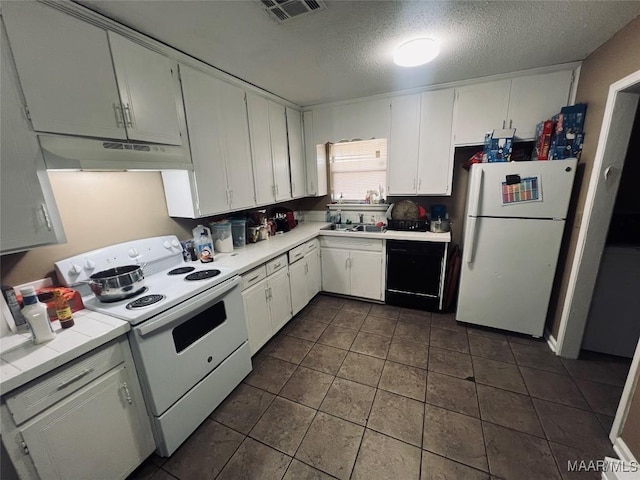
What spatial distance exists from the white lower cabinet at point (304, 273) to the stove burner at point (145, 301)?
1326 millimetres

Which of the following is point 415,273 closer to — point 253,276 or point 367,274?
point 367,274

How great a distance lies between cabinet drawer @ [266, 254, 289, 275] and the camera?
2344 millimetres

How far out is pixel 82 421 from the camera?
→ 1.16 meters

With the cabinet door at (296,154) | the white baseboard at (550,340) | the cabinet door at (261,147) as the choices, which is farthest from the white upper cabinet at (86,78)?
the white baseboard at (550,340)

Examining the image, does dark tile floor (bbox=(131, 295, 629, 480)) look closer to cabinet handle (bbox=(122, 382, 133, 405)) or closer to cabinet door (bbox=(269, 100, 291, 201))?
cabinet handle (bbox=(122, 382, 133, 405))

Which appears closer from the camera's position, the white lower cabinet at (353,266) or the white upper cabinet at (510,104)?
the white upper cabinet at (510,104)

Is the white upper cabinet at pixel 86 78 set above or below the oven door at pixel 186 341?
above

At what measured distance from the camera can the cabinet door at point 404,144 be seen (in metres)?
2.78

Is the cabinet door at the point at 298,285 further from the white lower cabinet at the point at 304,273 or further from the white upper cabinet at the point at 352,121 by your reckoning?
the white upper cabinet at the point at 352,121

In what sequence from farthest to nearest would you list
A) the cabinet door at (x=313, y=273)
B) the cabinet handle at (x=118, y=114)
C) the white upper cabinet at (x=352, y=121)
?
the cabinet door at (x=313, y=273), the white upper cabinet at (x=352, y=121), the cabinet handle at (x=118, y=114)

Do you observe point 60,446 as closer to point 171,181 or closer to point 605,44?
point 171,181

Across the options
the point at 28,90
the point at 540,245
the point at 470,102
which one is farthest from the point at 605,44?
the point at 28,90

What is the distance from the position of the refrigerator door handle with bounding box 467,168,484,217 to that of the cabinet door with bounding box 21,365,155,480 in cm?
274

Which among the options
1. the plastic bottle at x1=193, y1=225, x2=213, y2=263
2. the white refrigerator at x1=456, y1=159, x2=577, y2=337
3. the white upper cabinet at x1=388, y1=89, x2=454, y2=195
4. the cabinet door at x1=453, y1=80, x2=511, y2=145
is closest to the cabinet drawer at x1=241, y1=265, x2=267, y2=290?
the plastic bottle at x1=193, y1=225, x2=213, y2=263
